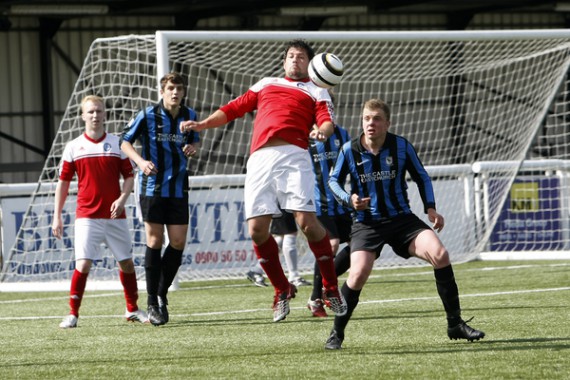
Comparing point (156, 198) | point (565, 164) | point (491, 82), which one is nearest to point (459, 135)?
point (491, 82)

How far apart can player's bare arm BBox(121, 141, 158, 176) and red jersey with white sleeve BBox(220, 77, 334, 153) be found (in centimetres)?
68

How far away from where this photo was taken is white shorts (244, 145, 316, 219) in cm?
690

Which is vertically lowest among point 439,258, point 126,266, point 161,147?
point 126,266

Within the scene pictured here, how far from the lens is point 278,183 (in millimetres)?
6910

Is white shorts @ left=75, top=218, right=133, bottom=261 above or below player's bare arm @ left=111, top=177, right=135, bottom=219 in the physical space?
below

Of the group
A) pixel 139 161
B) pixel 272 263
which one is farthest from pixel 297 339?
pixel 139 161

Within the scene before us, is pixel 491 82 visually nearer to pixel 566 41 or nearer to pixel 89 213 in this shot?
pixel 566 41

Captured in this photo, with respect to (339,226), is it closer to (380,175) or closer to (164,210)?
(164,210)

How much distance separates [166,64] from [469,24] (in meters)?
15.4

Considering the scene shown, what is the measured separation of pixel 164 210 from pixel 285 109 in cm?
134

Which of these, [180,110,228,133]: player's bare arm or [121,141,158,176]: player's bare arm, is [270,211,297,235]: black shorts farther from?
[180,110,228,133]: player's bare arm

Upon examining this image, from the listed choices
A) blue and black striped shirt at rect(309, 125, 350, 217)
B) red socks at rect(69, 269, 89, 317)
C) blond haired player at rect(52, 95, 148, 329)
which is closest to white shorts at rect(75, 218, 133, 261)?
blond haired player at rect(52, 95, 148, 329)

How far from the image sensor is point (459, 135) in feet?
67.1

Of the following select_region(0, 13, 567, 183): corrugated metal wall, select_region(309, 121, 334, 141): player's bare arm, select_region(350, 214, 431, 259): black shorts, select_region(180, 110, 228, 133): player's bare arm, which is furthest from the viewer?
select_region(0, 13, 567, 183): corrugated metal wall
